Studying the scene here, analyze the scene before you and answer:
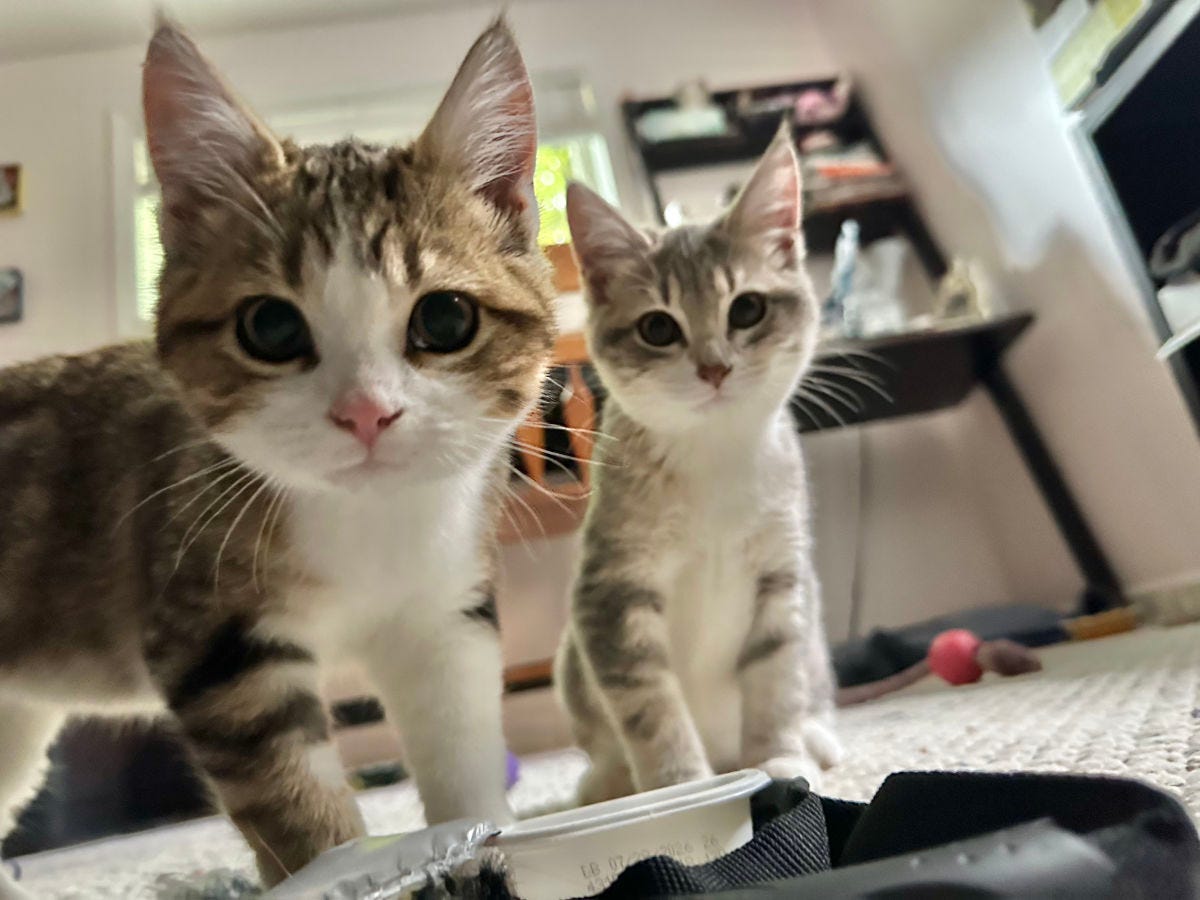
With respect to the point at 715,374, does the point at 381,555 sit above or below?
below

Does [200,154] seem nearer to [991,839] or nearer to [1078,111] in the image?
[991,839]

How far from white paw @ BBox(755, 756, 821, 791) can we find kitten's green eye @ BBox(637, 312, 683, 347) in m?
0.55

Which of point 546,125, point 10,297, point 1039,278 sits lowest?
point 1039,278

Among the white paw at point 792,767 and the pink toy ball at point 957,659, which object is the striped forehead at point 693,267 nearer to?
the white paw at point 792,767

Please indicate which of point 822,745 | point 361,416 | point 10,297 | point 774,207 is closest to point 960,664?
point 822,745

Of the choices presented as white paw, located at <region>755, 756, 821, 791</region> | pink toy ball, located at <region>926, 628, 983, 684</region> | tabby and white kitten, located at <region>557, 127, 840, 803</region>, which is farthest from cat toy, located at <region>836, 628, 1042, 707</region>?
white paw, located at <region>755, 756, 821, 791</region>

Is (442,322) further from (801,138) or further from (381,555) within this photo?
(801,138)

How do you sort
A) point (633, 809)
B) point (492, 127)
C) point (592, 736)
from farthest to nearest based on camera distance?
point (592, 736) → point (492, 127) → point (633, 809)

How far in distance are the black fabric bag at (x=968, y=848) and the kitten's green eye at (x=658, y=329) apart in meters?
0.76

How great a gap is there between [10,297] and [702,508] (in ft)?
8.09

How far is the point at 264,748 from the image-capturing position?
63 centimetres

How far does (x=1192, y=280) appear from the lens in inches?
55.9

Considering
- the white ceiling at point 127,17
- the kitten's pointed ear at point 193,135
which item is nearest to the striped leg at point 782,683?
the kitten's pointed ear at point 193,135

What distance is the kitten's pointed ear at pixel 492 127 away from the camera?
734 millimetres
